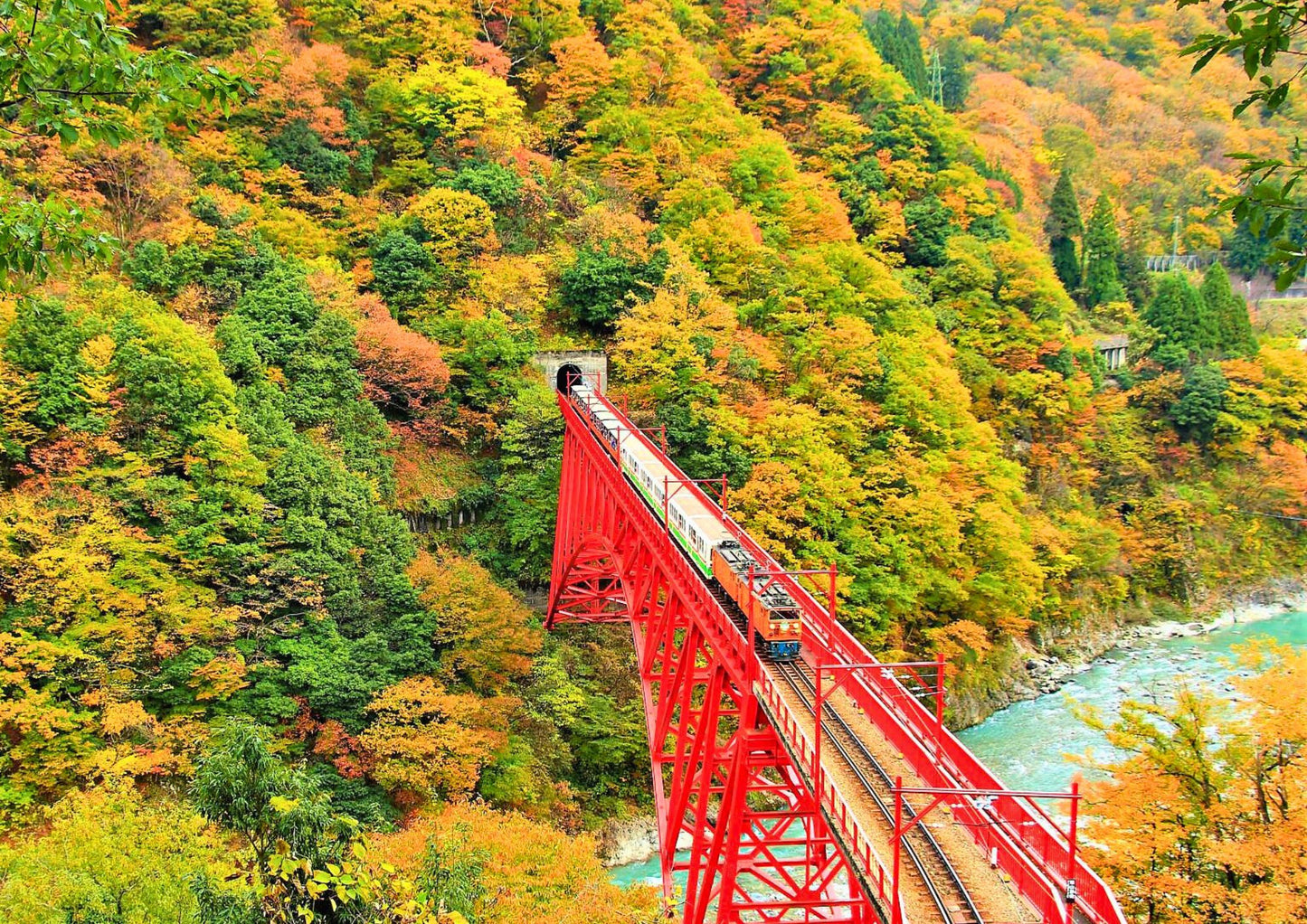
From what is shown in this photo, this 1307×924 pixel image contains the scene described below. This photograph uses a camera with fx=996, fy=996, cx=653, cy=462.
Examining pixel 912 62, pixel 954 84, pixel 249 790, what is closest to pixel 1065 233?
pixel 912 62

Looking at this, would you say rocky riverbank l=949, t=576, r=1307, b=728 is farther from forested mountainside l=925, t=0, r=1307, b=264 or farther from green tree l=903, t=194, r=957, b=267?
forested mountainside l=925, t=0, r=1307, b=264

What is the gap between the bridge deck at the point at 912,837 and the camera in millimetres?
8711

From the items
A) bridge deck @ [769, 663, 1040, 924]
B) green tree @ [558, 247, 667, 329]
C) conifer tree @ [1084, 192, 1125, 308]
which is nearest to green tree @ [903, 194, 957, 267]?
conifer tree @ [1084, 192, 1125, 308]

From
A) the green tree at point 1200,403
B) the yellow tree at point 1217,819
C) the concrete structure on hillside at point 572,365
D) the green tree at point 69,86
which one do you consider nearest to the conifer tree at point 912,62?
the green tree at point 1200,403

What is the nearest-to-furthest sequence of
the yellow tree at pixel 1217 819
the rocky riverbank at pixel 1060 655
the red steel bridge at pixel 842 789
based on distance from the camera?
the red steel bridge at pixel 842 789 → the yellow tree at pixel 1217 819 → the rocky riverbank at pixel 1060 655

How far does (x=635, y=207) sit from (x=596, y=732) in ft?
67.5

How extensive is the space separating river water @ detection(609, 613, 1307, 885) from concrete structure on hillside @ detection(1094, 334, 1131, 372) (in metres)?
14.1

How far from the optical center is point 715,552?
14203 mm

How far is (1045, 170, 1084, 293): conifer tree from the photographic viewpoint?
50.8m

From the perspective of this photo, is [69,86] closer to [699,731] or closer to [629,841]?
[699,731]

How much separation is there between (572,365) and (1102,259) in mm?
32190

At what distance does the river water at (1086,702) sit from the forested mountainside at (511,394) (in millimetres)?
1722

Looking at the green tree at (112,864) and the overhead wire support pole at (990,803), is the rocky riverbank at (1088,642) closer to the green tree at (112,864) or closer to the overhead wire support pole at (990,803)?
the overhead wire support pole at (990,803)

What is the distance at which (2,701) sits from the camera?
1709 cm
